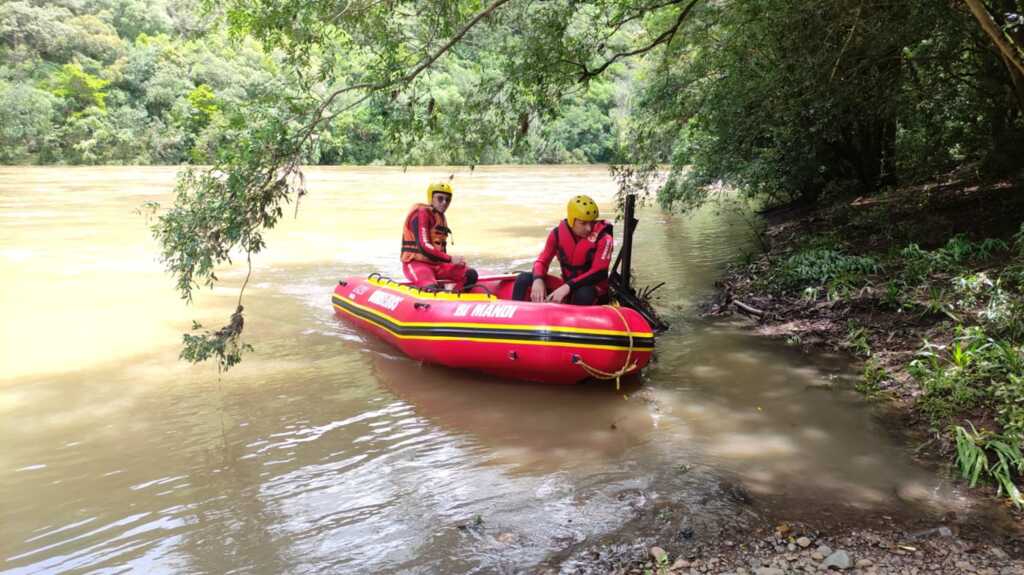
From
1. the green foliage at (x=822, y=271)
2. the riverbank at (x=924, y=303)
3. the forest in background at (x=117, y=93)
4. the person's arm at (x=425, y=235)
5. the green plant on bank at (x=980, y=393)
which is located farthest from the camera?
the forest in background at (x=117, y=93)

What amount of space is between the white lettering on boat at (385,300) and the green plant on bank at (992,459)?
443 centimetres

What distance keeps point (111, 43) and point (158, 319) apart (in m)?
47.9

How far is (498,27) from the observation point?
6.73 meters

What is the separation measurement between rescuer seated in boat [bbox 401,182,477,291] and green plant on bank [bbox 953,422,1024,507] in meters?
4.23

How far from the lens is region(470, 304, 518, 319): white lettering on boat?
5.73 meters

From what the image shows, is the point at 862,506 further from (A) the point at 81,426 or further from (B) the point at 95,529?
(A) the point at 81,426

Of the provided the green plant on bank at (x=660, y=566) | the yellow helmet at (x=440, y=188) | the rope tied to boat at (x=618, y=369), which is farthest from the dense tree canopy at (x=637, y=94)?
the green plant on bank at (x=660, y=566)

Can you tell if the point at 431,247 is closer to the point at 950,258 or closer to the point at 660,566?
the point at 660,566

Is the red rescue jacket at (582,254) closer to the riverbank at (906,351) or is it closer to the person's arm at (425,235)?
the person's arm at (425,235)

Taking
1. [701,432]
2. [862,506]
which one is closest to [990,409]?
[862,506]

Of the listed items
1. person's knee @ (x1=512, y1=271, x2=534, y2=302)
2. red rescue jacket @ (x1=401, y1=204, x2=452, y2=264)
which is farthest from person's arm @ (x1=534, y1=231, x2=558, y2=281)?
red rescue jacket @ (x1=401, y1=204, x2=452, y2=264)

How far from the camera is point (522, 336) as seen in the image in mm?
5590

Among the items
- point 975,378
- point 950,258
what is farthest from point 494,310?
point 950,258

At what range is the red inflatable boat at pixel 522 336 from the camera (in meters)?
5.46
